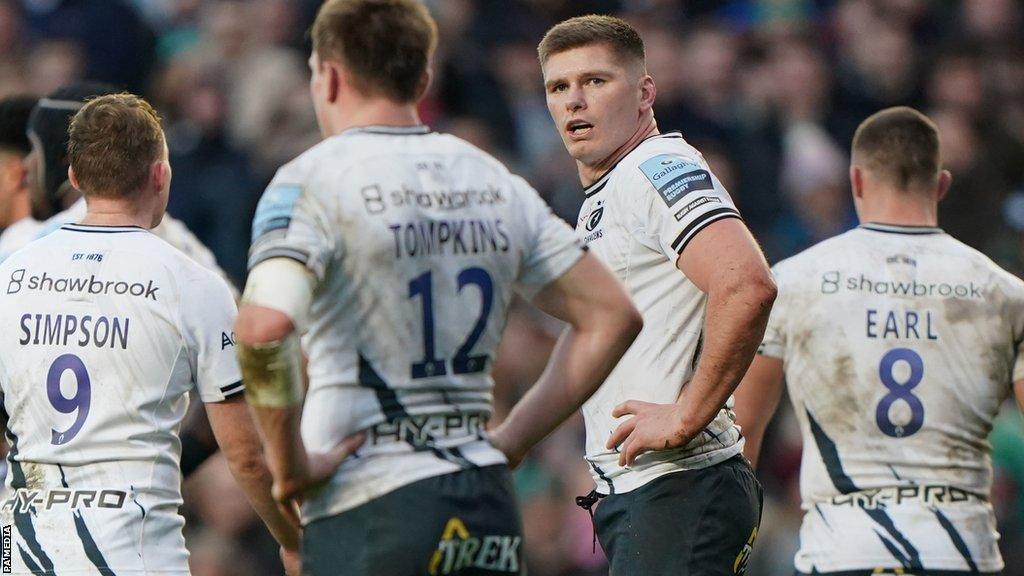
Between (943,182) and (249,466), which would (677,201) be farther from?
(943,182)

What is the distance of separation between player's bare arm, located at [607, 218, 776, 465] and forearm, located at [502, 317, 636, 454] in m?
0.90

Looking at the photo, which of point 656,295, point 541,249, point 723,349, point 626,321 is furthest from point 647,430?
point 541,249

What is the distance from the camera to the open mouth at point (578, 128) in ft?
19.9

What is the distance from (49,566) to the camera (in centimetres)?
519

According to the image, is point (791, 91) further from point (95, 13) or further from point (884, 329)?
point (884, 329)

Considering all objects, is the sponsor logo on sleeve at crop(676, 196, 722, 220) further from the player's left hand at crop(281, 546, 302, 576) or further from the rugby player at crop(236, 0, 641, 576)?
the player's left hand at crop(281, 546, 302, 576)

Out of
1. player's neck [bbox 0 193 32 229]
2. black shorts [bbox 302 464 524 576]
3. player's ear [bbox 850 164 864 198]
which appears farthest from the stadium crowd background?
black shorts [bbox 302 464 524 576]

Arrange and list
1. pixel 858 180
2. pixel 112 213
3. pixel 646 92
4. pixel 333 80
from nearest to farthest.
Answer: pixel 333 80
pixel 112 213
pixel 646 92
pixel 858 180

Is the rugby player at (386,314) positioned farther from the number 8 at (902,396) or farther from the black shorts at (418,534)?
the number 8 at (902,396)

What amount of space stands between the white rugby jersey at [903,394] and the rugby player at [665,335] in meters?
0.77

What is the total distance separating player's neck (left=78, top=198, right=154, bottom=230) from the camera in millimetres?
5379

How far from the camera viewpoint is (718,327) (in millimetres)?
5391

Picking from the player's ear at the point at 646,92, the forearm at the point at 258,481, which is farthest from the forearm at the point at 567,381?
the player's ear at the point at 646,92

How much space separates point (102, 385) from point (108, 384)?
0.02 metres
